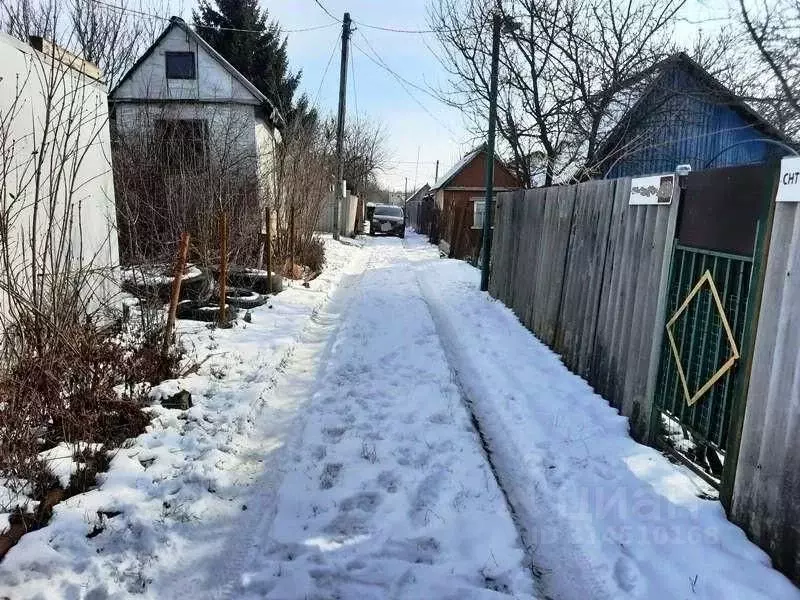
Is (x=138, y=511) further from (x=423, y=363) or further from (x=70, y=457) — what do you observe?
(x=423, y=363)

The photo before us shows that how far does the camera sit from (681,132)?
14523mm

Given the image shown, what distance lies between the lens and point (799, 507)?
8.00 ft

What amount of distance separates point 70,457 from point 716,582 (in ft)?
11.6

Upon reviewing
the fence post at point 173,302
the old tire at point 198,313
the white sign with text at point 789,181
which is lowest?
the old tire at point 198,313

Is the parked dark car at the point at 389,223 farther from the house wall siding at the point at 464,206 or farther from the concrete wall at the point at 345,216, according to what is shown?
the concrete wall at the point at 345,216

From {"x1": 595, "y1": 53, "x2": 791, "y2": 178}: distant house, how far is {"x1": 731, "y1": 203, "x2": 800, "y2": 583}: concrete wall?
8385 mm

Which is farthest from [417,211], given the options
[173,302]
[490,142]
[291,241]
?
[173,302]

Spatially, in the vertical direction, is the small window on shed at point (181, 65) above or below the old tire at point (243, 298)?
above

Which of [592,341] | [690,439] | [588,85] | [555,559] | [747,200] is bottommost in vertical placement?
[555,559]

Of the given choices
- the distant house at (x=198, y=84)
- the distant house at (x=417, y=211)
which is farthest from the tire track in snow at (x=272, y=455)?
the distant house at (x=417, y=211)

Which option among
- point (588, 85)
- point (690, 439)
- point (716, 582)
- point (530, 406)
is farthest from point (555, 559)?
point (588, 85)

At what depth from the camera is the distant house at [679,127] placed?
1161 cm

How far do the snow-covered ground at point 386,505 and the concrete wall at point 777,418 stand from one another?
0.15m

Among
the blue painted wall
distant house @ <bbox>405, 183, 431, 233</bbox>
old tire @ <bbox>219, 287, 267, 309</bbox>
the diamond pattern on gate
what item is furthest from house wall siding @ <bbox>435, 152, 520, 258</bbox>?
the diamond pattern on gate
